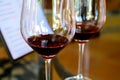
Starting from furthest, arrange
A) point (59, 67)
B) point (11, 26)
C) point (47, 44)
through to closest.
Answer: point (59, 67) < point (11, 26) < point (47, 44)

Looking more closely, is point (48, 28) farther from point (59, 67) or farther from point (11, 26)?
point (59, 67)

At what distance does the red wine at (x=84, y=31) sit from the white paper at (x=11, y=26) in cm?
14

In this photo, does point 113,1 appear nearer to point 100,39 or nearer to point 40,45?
point 100,39

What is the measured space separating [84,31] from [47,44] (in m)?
0.15

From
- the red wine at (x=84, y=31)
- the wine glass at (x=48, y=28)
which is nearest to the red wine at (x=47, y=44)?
the wine glass at (x=48, y=28)

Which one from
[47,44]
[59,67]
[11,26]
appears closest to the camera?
[47,44]

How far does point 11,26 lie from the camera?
0.66m

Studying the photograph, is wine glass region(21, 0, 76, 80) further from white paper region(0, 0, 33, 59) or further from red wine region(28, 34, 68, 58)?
white paper region(0, 0, 33, 59)

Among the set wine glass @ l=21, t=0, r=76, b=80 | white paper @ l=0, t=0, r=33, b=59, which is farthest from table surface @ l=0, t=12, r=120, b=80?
wine glass @ l=21, t=0, r=76, b=80

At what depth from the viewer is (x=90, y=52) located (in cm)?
96

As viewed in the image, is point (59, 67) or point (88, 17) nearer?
point (88, 17)

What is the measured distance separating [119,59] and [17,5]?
0.43m

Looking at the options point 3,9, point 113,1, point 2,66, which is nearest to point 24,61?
point 2,66

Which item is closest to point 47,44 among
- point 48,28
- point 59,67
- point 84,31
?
point 48,28
